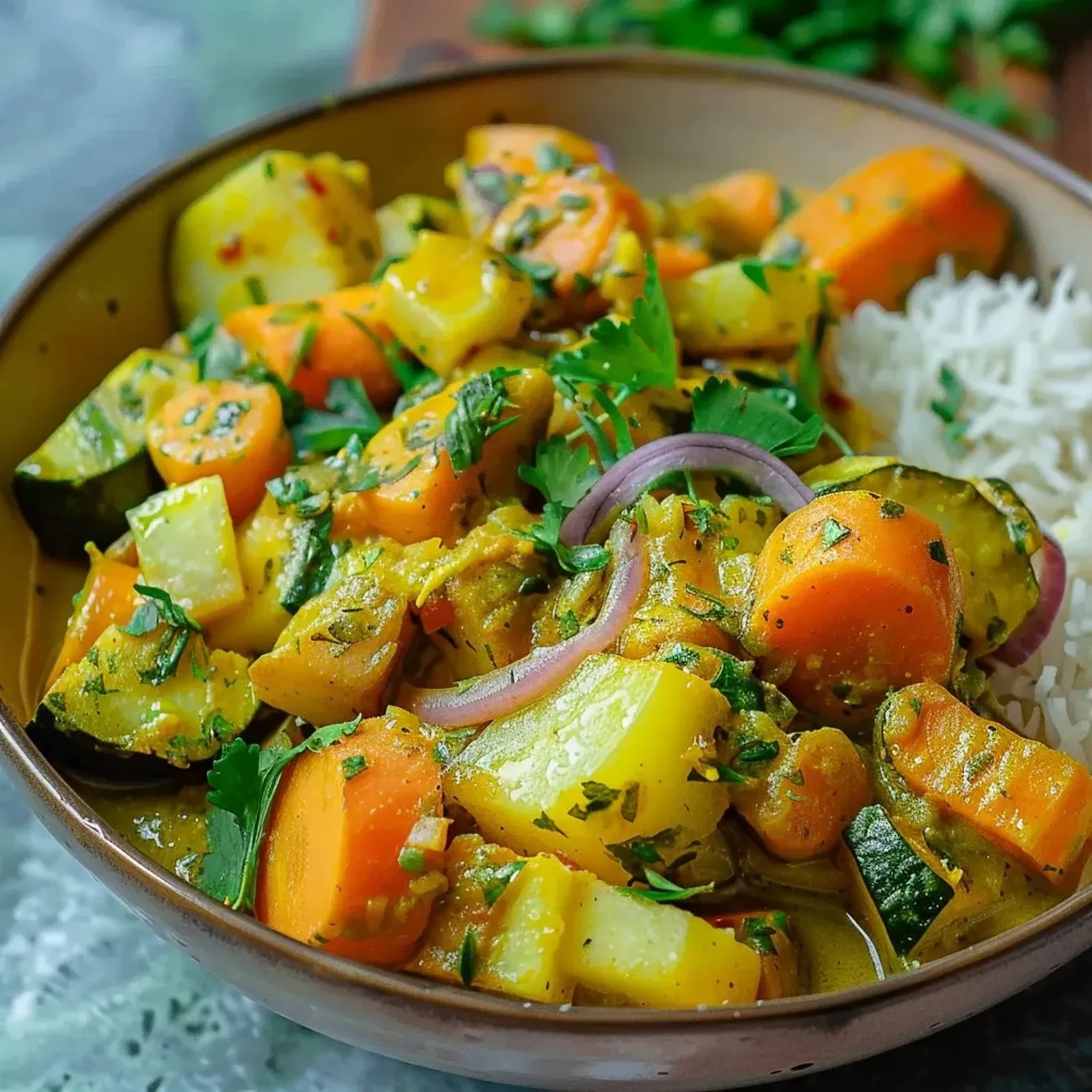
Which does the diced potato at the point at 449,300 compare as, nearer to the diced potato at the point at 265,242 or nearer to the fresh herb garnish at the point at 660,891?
the diced potato at the point at 265,242

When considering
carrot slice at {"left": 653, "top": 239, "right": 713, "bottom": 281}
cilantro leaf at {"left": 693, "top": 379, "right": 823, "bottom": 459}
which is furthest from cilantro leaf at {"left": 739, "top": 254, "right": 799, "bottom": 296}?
cilantro leaf at {"left": 693, "top": 379, "right": 823, "bottom": 459}

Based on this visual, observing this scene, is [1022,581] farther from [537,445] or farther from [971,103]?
[971,103]

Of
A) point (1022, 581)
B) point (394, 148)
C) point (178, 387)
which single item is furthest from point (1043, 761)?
point (394, 148)

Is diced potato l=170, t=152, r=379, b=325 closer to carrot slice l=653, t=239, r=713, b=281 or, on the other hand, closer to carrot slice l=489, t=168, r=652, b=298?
carrot slice l=489, t=168, r=652, b=298

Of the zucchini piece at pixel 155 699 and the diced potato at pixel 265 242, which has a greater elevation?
the diced potato at pixel 265 242

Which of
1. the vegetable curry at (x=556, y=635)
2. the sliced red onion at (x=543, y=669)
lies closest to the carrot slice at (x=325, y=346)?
the vegetable curry at (x=556, y=635)

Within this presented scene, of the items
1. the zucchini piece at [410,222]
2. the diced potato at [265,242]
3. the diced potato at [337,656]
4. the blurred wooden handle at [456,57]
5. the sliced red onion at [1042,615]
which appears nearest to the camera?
the diced potato at [337,656]
